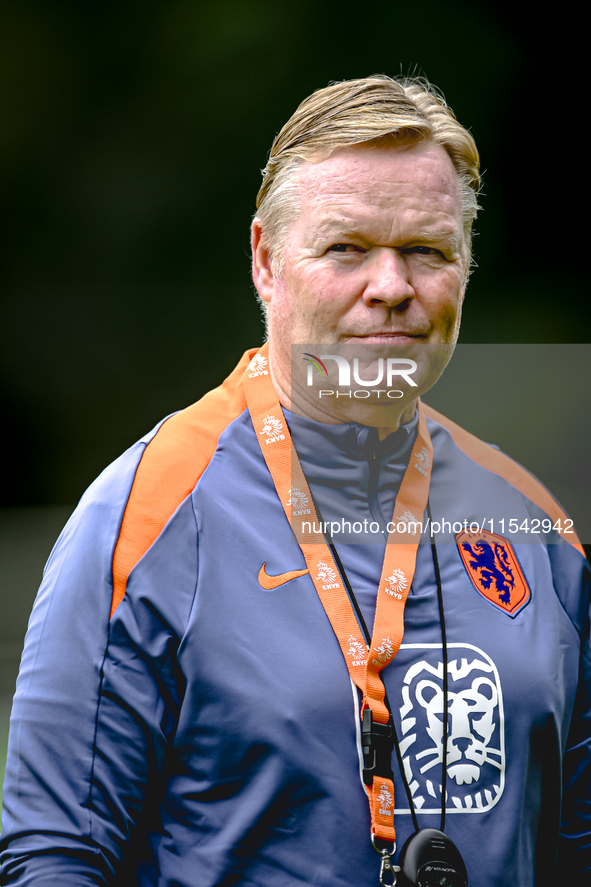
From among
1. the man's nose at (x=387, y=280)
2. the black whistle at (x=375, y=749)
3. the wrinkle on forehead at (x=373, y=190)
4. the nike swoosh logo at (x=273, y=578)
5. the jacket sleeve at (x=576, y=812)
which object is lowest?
the jacket sleeve at (x=576, y=812)

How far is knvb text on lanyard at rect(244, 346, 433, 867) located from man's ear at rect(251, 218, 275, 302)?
Result: 4.1 inches

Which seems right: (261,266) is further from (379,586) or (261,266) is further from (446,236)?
(379,586)

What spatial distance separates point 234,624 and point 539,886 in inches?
A: 25.5

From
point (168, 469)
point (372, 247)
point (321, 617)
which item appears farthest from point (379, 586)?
point (372, 247)

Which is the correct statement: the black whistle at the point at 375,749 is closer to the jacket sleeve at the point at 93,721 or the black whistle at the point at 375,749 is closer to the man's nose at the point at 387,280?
the jacket sleeve at the point at 93,721

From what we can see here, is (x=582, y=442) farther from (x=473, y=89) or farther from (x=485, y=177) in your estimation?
(x=473, y=89)

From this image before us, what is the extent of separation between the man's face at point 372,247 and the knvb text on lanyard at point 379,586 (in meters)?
0.16

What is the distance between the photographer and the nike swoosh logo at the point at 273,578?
3.67ft

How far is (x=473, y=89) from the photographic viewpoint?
2678 mm

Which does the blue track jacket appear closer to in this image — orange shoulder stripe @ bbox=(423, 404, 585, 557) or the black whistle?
the black whistle

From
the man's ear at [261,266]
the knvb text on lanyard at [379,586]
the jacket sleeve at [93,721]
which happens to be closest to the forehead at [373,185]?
the man's ear at [261,266]

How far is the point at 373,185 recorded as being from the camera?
114 centimetres

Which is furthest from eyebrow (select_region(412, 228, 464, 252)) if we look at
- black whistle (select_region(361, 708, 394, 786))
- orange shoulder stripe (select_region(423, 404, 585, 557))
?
black whistle (select_region(361, 708, 394, 786))

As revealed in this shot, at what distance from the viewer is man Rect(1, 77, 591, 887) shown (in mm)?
1034
